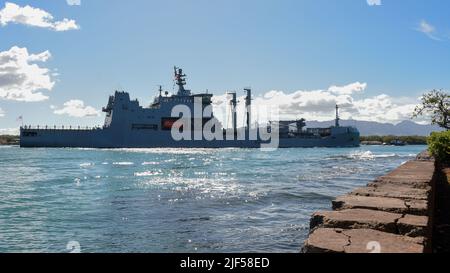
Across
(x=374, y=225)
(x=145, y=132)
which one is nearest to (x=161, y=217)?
(x=374, y=225)

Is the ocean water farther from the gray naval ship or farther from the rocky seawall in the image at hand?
the gray naval ship

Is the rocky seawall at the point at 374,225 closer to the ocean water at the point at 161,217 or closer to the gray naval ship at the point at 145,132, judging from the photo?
the ocean water at the point at 161,217

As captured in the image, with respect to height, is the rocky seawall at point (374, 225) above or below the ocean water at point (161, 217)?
above

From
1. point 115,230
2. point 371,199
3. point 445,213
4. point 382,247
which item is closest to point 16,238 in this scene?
point 115,230

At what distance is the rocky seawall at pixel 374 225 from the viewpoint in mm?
2863

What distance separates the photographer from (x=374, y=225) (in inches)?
139

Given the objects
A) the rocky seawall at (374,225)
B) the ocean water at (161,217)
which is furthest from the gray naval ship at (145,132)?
the rocky seawall at (374,225)

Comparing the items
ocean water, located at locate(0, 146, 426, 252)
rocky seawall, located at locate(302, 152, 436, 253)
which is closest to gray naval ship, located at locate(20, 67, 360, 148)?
ocean water, located at locate(0, 146, 426, 252)

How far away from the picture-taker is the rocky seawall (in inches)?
113

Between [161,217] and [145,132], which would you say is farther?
[145,132]

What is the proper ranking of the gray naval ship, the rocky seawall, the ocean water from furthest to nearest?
the gray naval ship → the ocean water → the rocky seawall

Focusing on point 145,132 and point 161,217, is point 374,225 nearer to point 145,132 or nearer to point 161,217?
point 161,217
